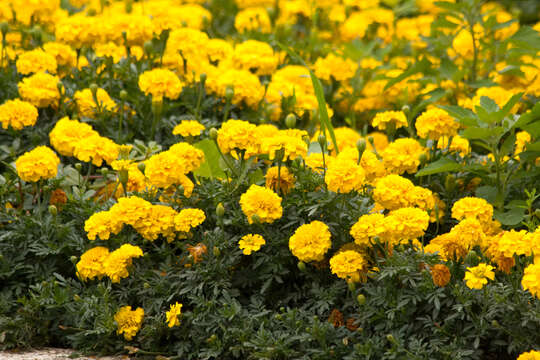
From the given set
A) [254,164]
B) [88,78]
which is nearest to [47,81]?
[88,78]

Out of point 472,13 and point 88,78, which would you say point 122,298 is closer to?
point 88,78

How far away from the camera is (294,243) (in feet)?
8.13

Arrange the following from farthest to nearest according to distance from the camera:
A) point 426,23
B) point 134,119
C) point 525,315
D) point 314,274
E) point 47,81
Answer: point 426,23 < point 134,119 < point 47,81 < point 314,274 < point 525,315

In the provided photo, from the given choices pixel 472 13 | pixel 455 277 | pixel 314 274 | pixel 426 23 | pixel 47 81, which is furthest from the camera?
pixel 426 23

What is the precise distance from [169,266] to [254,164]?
54cm

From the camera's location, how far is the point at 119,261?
259cm

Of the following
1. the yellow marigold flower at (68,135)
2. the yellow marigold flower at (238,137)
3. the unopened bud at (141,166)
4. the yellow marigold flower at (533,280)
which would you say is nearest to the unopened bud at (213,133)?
the yellow marigold flower at (238,137)

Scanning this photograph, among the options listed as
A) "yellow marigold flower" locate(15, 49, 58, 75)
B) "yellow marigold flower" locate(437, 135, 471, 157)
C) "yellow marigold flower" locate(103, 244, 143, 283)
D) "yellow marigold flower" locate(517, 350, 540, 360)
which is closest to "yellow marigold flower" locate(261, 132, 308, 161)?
"yellow marigold flower" locate(103, 244, 143, 283)

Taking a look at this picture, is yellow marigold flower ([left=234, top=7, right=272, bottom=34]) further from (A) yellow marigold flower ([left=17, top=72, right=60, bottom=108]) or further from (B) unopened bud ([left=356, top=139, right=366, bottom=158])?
(B) unopened bud ([left=356, top=139, right=366, bottom=158])

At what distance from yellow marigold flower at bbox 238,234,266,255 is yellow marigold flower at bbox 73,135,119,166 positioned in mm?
739

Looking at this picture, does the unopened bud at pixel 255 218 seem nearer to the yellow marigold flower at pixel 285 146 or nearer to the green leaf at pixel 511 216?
the yellow marigold flower at pixel 285 146

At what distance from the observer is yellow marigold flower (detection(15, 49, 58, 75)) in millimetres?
3504

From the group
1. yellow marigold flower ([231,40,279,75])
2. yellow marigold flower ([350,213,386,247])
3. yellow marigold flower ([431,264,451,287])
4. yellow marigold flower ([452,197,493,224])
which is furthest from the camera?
yellow marigold flower ([231,40,279,75])

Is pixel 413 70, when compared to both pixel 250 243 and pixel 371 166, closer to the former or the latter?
pixel 371 166
